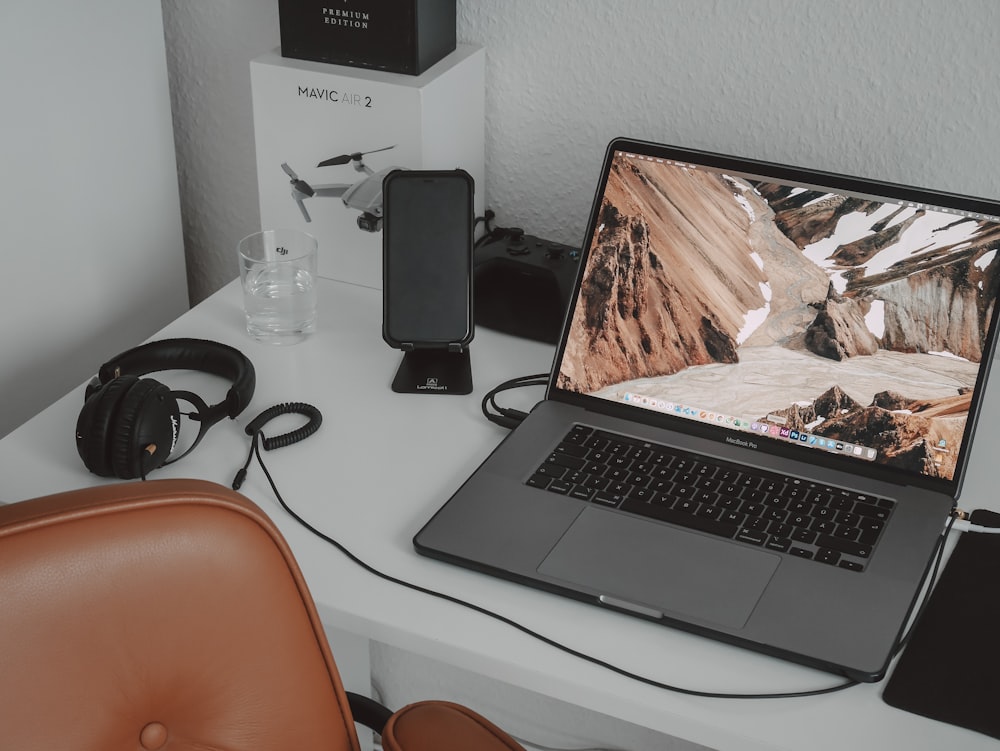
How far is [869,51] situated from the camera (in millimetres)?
1027

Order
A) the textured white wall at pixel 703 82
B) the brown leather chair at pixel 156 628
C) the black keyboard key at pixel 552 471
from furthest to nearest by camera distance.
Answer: the textured white wall at pixel 703 82
the black keyboard key at pixel 552 471
the brown leather chair at pixel 156 628

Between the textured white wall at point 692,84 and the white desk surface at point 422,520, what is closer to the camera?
the white desk surface at point 422,520

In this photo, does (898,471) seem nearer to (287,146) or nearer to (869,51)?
(869,51)

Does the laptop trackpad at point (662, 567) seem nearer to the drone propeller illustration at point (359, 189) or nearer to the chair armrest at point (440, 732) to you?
the chair armrest at point (440, 732)

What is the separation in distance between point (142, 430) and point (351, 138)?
45 centimetres

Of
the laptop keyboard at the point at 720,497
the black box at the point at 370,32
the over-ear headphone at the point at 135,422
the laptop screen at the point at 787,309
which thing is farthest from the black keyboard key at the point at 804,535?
the black box at the point at 370,32

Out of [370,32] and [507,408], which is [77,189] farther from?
Answer: [507,408]

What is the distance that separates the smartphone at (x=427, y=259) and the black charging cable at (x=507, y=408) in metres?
0.07

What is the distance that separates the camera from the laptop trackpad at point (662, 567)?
29.9 inches

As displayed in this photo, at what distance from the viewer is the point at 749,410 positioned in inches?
37.0

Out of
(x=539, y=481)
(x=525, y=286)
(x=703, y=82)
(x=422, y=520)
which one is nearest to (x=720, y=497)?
(x=539, y=481)

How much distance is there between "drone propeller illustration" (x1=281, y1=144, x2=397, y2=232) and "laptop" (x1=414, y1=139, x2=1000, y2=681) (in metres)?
0.28

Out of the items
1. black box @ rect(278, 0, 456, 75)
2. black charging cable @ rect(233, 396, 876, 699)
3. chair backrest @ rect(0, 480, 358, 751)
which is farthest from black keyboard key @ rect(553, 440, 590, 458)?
black box @ rect(278, 0, 456, 75)

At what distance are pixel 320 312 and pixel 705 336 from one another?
0.47 meters
